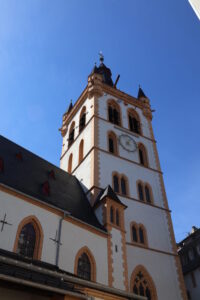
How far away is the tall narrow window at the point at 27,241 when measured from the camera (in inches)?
480

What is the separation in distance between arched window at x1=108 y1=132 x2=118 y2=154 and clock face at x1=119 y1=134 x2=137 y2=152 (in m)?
0.54

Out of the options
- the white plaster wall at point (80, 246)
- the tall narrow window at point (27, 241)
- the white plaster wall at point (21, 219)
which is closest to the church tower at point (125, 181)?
the white plaster wall at point (80, 246)

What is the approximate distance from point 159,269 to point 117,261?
388 cm

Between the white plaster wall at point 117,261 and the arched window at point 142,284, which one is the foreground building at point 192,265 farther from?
the white plaster wall at point 117,261

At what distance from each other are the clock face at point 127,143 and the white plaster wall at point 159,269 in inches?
361

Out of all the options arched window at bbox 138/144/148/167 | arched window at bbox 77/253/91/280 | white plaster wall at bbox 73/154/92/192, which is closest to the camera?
arched window at bbox 77/253/91/280

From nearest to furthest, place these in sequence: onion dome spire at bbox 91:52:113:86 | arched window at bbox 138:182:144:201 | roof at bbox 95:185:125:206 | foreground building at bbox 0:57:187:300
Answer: foreground building at bbox 0:57:187:300
roof at bbox 95:185:125:206
arched window at bbox 138:182:144:201
onion dome spire at bbox 91:52:113:86

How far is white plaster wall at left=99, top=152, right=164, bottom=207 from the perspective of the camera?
20688 mm

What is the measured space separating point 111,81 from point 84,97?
9.30 m

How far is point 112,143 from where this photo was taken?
24.1 metres

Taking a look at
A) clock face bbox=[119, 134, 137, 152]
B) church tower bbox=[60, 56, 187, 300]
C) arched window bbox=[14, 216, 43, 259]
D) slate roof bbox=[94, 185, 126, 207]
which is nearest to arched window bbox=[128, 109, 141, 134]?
church tower bbox=[60, 56, 187, 300]

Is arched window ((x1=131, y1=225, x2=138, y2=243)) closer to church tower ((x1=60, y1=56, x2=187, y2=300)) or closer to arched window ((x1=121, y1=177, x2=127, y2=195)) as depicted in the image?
church tower ((x1=60, y1=56, x2=187, y2=300))

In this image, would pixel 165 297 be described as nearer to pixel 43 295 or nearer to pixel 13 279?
pixel 43 295

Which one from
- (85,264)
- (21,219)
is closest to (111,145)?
(85,264)
